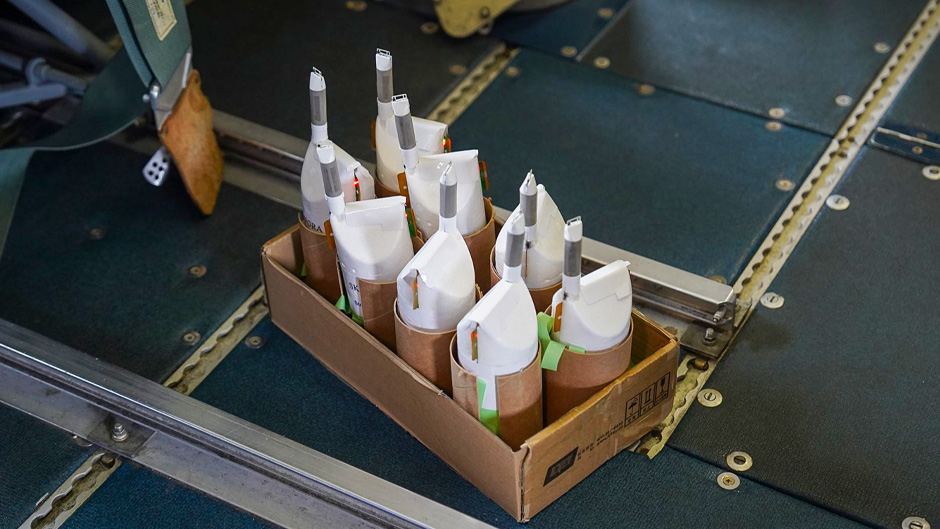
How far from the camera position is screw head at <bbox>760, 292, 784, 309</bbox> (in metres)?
2.53

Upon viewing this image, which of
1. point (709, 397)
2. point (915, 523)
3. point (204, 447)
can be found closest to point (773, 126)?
point (709, 397)

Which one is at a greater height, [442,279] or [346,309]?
[442,279]

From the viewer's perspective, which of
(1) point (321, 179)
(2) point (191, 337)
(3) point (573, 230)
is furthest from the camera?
(2) point (191, 337)

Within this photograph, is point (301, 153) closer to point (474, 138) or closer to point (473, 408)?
point (474, 138)

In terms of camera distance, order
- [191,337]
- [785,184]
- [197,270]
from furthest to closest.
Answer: [785,184] → [197,270] → [191,337]

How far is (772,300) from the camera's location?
8.33ft

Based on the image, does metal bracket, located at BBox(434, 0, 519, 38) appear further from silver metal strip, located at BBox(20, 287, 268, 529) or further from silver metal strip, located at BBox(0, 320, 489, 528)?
silver metal strip, located at BBox(0, 320, 489, 528)

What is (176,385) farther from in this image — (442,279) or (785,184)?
(785,184)

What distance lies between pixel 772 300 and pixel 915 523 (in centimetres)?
67

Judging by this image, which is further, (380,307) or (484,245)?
(484,245)

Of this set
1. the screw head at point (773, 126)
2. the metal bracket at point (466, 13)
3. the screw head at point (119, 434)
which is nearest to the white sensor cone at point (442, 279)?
the screw head at point (119, 434)

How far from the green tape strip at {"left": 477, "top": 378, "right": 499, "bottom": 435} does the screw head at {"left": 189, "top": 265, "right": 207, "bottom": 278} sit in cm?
106

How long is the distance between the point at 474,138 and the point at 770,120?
0.87m

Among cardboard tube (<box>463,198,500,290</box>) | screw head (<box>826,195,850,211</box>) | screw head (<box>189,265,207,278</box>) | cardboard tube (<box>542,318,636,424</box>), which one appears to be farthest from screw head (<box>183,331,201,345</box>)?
screw head (<box>826,195,850,211</box>)
